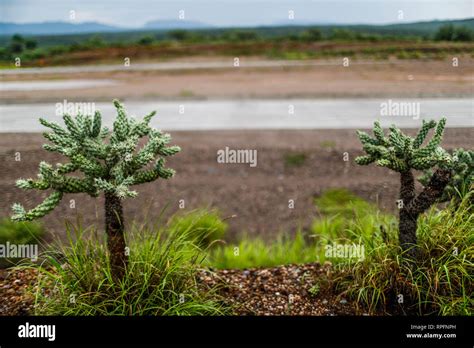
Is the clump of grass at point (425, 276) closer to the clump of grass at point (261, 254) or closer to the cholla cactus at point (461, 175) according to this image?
the cholla cactus at point (461, 175)

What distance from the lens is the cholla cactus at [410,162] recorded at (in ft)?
9.48

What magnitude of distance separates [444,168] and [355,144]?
127 inches

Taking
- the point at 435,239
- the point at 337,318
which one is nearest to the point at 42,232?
the point at 337,318

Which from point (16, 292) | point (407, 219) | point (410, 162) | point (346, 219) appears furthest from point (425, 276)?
point (16, 292)

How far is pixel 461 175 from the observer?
3.23 m

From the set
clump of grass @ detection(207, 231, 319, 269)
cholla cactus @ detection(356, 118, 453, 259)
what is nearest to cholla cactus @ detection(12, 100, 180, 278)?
clump of grass @ detection(207, 231, 319, 269)

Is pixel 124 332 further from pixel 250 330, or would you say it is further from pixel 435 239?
pixel 435 239

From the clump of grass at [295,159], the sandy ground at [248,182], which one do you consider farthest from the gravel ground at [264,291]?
the clump of grass at [295,159]
